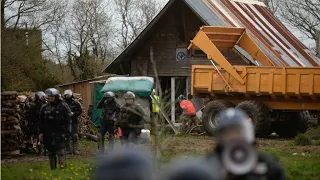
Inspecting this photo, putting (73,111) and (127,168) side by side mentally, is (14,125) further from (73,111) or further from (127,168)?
(127,168)

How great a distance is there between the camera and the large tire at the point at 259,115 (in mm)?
25016

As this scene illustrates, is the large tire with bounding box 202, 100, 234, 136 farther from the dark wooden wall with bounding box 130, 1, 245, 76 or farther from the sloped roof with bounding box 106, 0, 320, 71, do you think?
the dark wooden wall with bounding box 130, 1, 245, 76

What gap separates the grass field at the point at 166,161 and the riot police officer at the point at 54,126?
12.5 inches

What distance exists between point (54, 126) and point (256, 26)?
18874mm

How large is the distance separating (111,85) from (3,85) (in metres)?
3.52

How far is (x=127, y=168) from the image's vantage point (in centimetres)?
389

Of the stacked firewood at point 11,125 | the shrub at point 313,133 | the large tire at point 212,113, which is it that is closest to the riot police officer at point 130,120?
the stacked firewood at point 11,125

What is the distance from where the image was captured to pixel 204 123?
26.5 meters

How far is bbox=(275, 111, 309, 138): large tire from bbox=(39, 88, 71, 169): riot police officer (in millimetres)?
11677

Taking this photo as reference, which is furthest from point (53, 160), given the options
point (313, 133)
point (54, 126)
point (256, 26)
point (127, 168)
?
point (256, 26)

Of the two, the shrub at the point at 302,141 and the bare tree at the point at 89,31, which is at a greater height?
the bare tree at the point at 89,31

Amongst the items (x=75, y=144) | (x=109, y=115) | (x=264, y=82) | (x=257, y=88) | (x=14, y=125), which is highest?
(x=264, y=82)

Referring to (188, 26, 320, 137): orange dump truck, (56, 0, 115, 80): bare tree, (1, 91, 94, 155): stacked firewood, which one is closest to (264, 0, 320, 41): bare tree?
(56, 0, 115, 80): bare tree

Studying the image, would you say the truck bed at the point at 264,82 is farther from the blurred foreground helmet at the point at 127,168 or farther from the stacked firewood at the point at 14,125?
the blurred foreground helmet at the point at 127,168
